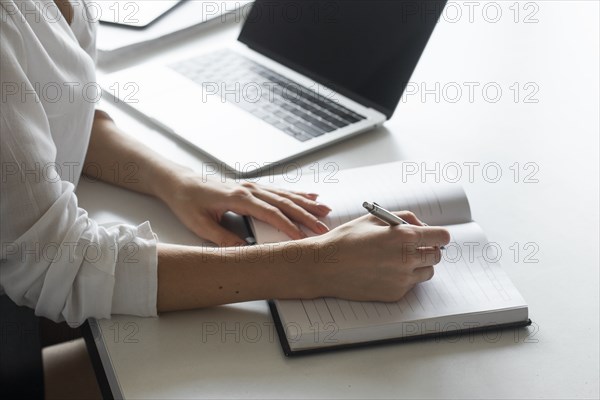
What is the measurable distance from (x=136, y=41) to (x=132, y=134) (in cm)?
29

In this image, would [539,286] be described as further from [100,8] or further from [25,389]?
Result: [100,8]

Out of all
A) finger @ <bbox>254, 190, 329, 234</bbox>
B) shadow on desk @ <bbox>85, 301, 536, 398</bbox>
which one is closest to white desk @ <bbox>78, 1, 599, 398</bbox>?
shadow on desk @ <bbox>85, 301, 536, 398</bbox>

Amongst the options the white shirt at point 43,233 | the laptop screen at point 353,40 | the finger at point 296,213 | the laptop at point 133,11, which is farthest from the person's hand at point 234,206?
the laptop at point 133,11

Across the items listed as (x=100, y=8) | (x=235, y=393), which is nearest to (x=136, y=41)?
(x=100, y=8)

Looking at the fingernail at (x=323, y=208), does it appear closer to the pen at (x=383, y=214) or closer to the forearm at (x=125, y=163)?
the pen at (x=383, y=214)

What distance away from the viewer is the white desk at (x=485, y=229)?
2.77 feet

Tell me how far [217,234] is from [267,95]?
0.38 m

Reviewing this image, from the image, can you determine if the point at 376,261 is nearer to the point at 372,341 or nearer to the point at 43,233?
the point at 372,341


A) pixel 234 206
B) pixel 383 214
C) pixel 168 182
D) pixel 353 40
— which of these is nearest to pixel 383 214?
pixel 383 214

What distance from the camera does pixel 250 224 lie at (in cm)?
108

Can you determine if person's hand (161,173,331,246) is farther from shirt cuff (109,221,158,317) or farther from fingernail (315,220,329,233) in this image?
shirt cuff (109,221,158,317)

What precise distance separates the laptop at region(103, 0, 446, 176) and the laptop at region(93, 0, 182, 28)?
0.16 meters

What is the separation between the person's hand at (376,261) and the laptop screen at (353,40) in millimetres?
372

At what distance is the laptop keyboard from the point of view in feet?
4.19
